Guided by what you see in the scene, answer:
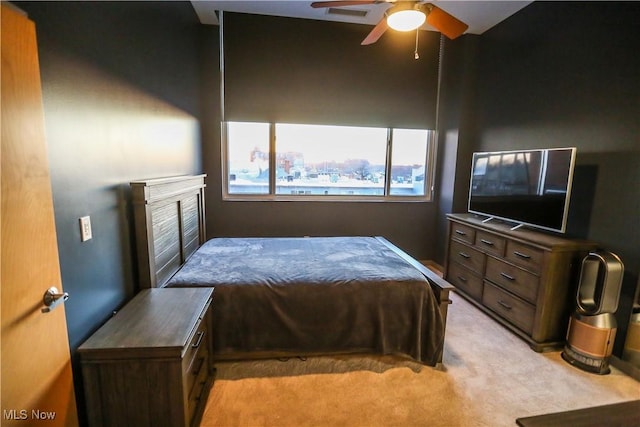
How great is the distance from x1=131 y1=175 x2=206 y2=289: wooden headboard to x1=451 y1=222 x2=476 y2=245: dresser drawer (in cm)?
287

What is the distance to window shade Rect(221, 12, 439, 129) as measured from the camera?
3639 millimetres

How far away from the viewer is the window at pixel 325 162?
13.0ft

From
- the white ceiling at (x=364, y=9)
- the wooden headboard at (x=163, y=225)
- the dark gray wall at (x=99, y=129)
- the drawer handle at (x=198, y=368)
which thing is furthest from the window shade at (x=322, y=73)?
the drawer handle at (x=198, y=368)

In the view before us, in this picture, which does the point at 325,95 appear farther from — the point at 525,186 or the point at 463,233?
the point at 525,186

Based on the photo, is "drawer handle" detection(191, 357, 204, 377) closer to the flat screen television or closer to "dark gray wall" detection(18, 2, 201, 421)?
"dark gray wall" detection(18, 2, 201, 421)

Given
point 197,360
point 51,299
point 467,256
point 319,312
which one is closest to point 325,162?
point 467,256

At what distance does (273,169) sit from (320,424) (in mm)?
2997

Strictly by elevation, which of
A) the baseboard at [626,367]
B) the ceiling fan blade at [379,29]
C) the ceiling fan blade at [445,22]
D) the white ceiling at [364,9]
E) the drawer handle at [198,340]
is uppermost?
the white ceiling at [364,9]

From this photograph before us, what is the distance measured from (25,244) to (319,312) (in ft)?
5.28

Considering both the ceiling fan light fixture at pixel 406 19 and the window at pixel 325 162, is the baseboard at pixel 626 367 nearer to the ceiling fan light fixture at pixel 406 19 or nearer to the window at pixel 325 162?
the window at pixel 325 162

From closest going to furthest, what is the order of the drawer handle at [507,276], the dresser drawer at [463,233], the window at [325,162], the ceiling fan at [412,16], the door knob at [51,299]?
1. the door knob at [51,299]
2. the ceiling fan at [412,16]
3. the drawer handle at [507,276]
4. the dresser drawer at [463,233]
5. the window at [325,162]

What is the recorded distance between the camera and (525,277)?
2.52m

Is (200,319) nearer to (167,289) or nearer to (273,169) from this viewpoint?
(167,289)

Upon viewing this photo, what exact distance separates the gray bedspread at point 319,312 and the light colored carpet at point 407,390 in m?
0.12
